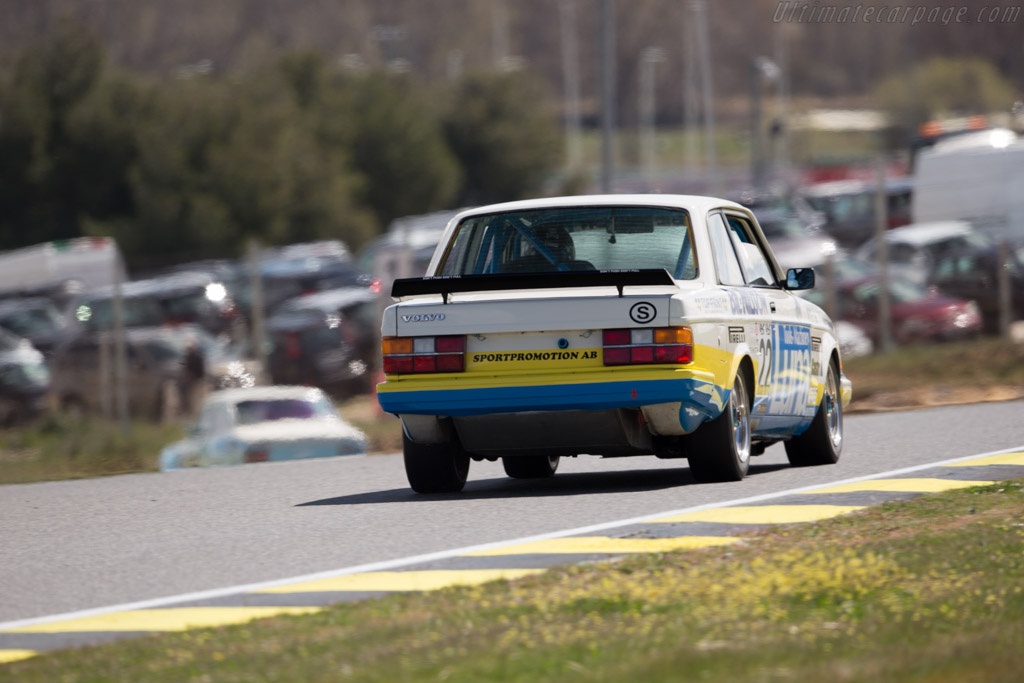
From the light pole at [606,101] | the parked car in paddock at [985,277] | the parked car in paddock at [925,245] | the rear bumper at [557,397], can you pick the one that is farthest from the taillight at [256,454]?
the parked car in paddock at [985,277]

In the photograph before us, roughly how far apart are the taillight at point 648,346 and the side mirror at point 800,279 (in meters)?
1.96

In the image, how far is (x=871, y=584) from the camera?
6609mm

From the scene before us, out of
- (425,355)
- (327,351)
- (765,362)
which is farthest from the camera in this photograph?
(327,351)

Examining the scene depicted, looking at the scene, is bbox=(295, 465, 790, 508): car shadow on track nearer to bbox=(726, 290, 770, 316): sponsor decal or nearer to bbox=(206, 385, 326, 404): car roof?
bbox=(726, 290, 770, 316): sponsor decal

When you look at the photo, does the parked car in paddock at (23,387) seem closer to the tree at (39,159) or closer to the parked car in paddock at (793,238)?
the parked car in paddock at (793,238)

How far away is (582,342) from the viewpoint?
9.65 metres

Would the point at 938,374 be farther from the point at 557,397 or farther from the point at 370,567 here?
the point at 370,567

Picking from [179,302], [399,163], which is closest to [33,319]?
[179,302]

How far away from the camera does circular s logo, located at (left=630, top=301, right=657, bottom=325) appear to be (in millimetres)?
9547

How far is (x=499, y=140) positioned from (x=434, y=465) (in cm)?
5909

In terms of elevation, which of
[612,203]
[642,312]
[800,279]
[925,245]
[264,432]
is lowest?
[264,432]

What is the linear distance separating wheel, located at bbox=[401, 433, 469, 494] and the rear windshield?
100 cm

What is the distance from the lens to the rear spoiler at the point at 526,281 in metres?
9.56

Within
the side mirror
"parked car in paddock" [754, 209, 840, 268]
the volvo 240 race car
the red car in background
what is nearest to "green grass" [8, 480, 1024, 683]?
the volvo 240 race car
